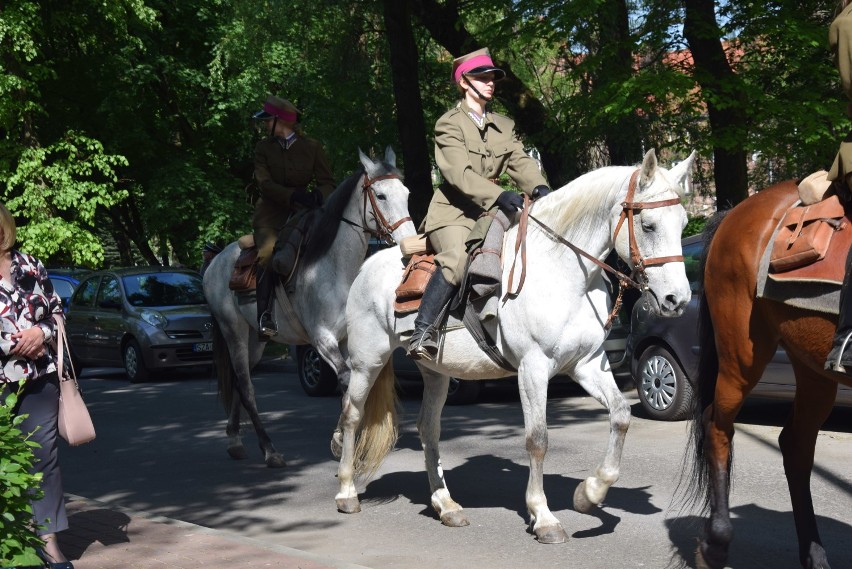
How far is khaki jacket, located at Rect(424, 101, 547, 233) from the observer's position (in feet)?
→ 22.9

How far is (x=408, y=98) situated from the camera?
62.1ft

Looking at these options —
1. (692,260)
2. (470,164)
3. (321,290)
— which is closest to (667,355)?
(692,260)

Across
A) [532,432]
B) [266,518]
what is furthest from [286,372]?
[532,432]

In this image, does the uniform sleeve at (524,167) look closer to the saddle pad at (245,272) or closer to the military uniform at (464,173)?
the military uniform at (464,173)

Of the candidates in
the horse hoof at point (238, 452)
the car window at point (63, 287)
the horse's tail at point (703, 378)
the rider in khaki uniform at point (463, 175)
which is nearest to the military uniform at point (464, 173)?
the rider in khaki uniform at point (463, 175)

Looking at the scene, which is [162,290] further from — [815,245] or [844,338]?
[844,338]

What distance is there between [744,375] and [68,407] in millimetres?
3908

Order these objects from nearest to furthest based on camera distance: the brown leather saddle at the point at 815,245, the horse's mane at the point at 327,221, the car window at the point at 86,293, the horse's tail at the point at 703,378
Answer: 1. the brown leather saddle at the point at 815,245
2. the horse's tail at the point at 703,378
3. the horse's mane at the point at 327,221
4. the car window at the point at 86,293

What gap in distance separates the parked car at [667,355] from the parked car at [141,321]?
8715mm

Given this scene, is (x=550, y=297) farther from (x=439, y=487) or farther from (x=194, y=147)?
(x=194, y=147)

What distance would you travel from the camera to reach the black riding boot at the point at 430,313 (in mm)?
7055

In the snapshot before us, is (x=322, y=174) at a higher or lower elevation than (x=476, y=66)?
lower

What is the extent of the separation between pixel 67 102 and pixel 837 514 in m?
28.7

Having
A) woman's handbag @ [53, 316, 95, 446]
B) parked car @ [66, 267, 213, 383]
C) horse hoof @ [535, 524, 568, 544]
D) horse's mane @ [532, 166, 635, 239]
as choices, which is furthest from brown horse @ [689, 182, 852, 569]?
parked car @ [66, 267, 213, 383]
